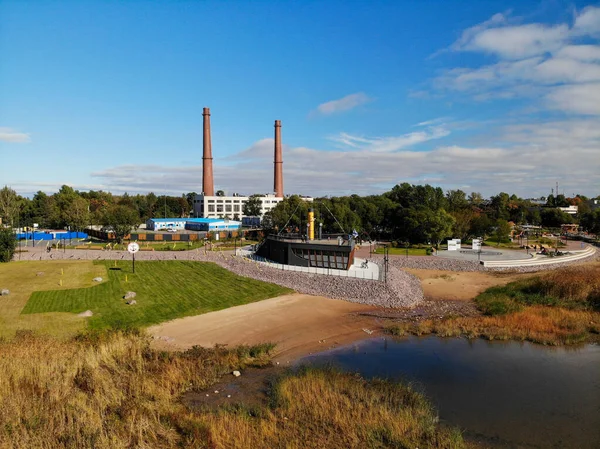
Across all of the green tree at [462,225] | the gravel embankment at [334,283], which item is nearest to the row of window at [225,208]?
the gravel embankment at [334,283]

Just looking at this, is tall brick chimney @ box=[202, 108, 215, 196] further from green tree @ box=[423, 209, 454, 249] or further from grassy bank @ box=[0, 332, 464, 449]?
grassy bank @ box=[0, 332, 464, 449]

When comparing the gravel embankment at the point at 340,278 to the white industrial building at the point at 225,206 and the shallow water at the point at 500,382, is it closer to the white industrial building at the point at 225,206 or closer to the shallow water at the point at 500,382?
→ the shallow water at the point at 500,382

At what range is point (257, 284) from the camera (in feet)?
125

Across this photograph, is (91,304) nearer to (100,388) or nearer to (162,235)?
(100,388)

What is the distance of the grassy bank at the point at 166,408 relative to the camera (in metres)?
12.9

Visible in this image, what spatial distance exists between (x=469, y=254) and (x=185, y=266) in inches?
1788

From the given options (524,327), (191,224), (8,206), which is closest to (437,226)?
(524,327)

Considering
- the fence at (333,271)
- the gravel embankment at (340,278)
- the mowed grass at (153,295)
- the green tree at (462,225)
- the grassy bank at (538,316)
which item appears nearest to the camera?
the grassy bank at (538,316)

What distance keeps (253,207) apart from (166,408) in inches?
4186

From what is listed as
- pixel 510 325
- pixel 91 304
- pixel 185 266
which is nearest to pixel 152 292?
pixel 91 304

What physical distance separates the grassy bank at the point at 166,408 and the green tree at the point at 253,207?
101m

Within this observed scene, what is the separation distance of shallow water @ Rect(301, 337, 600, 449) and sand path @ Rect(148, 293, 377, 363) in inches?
72.5

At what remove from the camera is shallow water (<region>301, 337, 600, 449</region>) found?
1501cm

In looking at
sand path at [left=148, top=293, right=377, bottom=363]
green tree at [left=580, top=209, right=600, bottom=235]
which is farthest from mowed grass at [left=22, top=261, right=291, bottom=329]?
green tree at [left=580, top=209, right=600, bottom=235]
